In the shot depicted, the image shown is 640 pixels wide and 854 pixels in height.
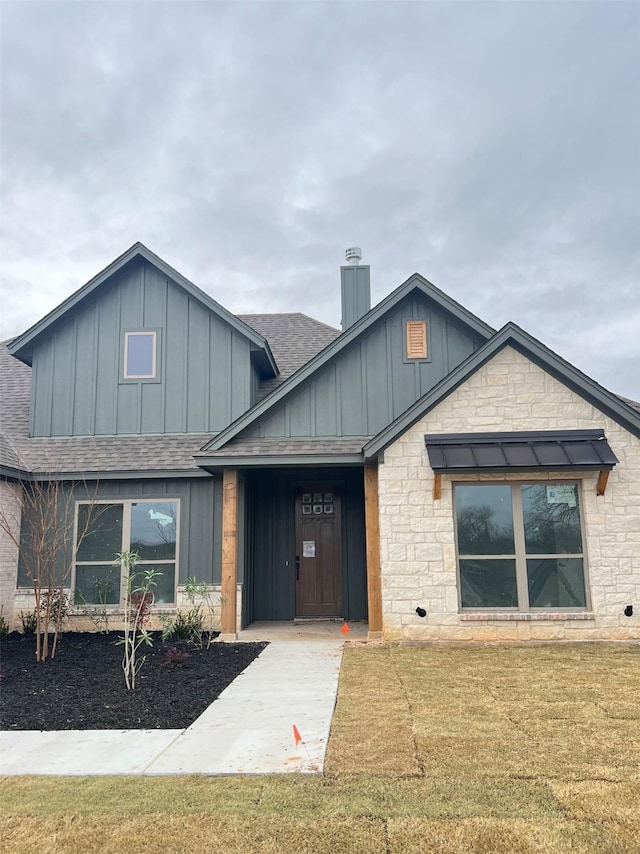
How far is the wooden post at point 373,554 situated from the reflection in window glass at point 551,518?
85.6 inches

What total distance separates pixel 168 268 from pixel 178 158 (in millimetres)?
3988

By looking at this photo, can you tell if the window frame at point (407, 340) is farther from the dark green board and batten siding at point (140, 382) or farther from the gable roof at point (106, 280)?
the dark green board and batten siding at point (140, 382)

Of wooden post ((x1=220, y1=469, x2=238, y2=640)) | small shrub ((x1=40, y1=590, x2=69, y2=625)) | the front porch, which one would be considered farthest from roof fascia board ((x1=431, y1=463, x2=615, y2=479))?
small shrub ((x1=40, y1=590, x2=69, y2=625))

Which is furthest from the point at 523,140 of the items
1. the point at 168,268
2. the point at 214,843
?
the point at 214,843

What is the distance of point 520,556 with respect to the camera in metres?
9.23

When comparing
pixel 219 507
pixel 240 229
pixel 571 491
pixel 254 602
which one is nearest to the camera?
pixel 571 491

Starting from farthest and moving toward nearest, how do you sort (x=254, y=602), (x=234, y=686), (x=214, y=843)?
(x=254, y=602), (x=234, y=686), (x=214, y=843)

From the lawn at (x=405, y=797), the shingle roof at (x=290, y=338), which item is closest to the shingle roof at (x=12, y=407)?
the shingle roof at (x=290, y=338)

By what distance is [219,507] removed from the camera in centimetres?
1140

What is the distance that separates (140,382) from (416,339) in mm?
5446

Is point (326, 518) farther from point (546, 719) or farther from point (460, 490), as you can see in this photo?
point (546, 719)

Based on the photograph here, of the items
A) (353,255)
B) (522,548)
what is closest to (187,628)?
(522,548)

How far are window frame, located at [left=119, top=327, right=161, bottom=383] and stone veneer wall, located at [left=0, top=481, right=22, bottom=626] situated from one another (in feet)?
9.52

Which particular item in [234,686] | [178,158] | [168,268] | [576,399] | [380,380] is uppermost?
[178,158]
